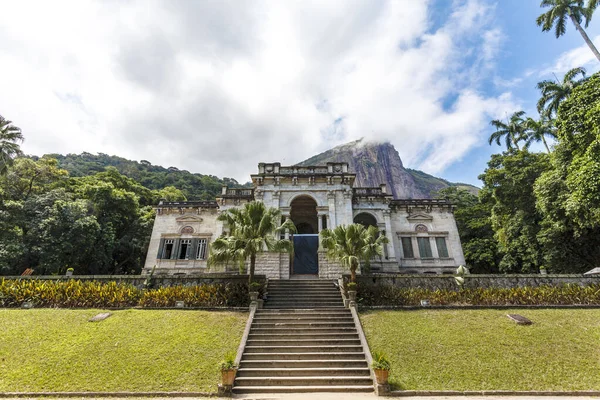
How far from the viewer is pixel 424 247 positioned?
23.0 m

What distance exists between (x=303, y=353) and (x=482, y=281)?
10267 millimetres

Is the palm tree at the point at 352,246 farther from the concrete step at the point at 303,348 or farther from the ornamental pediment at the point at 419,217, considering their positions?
the ornamental pediment at the point at 419,217

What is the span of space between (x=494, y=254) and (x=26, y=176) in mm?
43583

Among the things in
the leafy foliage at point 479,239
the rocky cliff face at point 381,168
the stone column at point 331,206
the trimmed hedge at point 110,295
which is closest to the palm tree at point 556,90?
the leafy foliage at point 479,239

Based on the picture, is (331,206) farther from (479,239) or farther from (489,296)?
(479,239)

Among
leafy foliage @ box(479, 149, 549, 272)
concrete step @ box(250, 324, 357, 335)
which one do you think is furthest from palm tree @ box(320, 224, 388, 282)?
leafy foliage @ box(479, 149, 549, 272)

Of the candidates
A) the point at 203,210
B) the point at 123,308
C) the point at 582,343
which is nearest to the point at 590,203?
the point at 582,343

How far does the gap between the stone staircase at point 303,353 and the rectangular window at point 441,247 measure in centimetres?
1276

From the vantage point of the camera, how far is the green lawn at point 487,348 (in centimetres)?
814

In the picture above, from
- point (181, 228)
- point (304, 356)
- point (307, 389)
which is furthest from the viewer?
point (181, 228)

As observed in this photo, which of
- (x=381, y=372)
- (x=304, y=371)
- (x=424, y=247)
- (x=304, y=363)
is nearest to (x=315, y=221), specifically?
(x=424, y=247)

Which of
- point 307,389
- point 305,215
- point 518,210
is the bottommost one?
point 307,389

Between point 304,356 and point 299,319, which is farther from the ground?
point 299,319

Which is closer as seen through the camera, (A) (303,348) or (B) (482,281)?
(A) (303,348)
